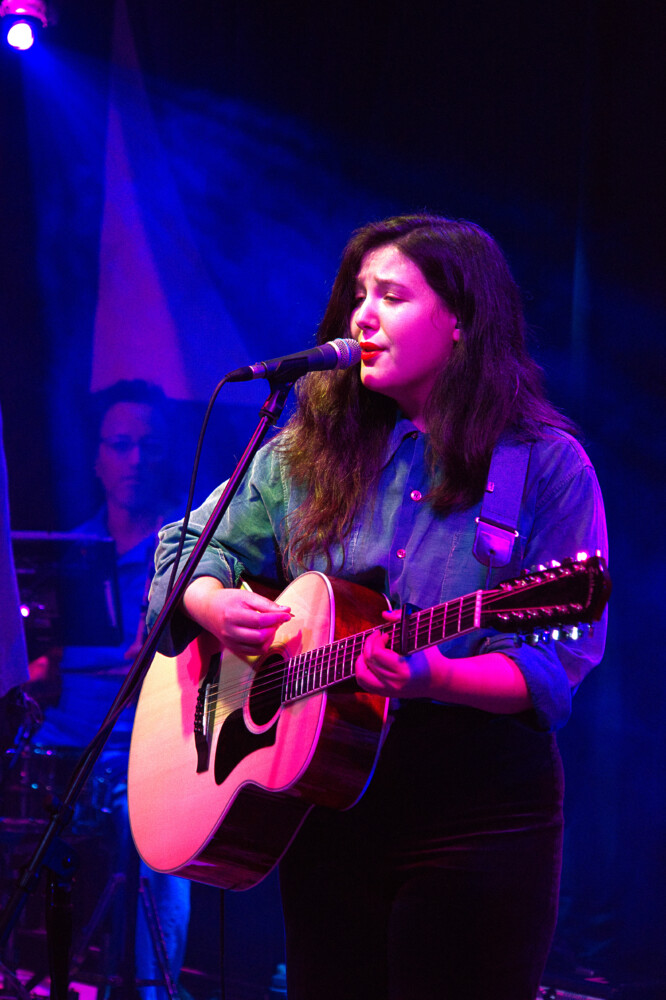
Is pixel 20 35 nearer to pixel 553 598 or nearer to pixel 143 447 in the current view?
pixel 143 447

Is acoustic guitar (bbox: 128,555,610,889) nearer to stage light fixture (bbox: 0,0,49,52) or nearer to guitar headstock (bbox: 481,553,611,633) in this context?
guitar headstock (bbox: 481,553,611,633)

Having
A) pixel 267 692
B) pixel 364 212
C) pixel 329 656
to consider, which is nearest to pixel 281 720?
pixel 267 692

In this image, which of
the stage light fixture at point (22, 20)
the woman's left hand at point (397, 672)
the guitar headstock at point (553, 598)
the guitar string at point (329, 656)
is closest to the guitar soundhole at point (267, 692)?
the guitar string at point (329, 656)

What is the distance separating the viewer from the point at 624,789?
4.37m

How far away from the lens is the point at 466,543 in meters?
2.10

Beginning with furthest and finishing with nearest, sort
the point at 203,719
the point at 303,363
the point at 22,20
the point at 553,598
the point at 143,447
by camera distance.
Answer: the point at 143,447 → the point at 22,20 → the point at 203,719 → the point at 303,363 → the point at 553,598

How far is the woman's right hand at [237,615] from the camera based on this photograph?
2.31m

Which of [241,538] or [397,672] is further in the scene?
[241,538]

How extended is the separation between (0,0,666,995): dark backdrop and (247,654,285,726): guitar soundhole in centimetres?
250

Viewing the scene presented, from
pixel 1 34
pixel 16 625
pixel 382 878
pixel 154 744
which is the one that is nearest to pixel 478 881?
pixel 382 878

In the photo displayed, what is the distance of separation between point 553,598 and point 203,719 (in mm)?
1212

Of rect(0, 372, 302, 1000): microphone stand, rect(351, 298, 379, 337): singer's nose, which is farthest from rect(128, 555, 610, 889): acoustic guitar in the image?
rect(351, 298, 379, 337): singer's nose

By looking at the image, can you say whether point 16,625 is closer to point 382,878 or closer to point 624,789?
point 382,878

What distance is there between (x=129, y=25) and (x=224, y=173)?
1.02m
